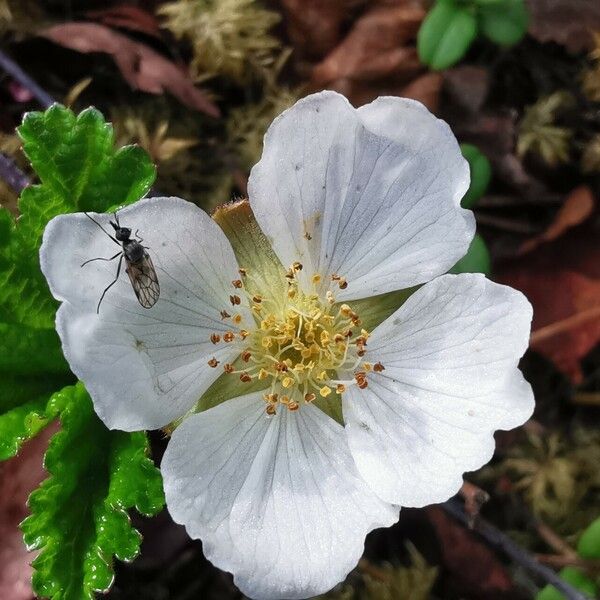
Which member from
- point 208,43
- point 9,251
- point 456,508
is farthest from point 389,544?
point 208,43

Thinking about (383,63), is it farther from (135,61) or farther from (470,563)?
(470,563)

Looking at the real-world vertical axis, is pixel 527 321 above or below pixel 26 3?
below

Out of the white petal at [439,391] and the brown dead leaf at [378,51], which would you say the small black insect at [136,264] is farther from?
the brown dead leaf at [378,51]

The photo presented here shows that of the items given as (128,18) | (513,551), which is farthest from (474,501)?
(128,18)

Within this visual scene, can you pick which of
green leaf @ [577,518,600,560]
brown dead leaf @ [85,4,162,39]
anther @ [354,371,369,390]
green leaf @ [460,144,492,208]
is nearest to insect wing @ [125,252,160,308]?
anther @ [354,371,369,390]

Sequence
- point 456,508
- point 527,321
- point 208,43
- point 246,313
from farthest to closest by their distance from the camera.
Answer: point 208,43 → point 456,508 → point 246,313 → point 527,321

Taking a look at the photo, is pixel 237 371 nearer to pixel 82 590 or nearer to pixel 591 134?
pixel 82 590

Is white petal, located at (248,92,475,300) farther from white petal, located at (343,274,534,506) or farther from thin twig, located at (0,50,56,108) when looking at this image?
thin twig, located at (0,50,56,108)
